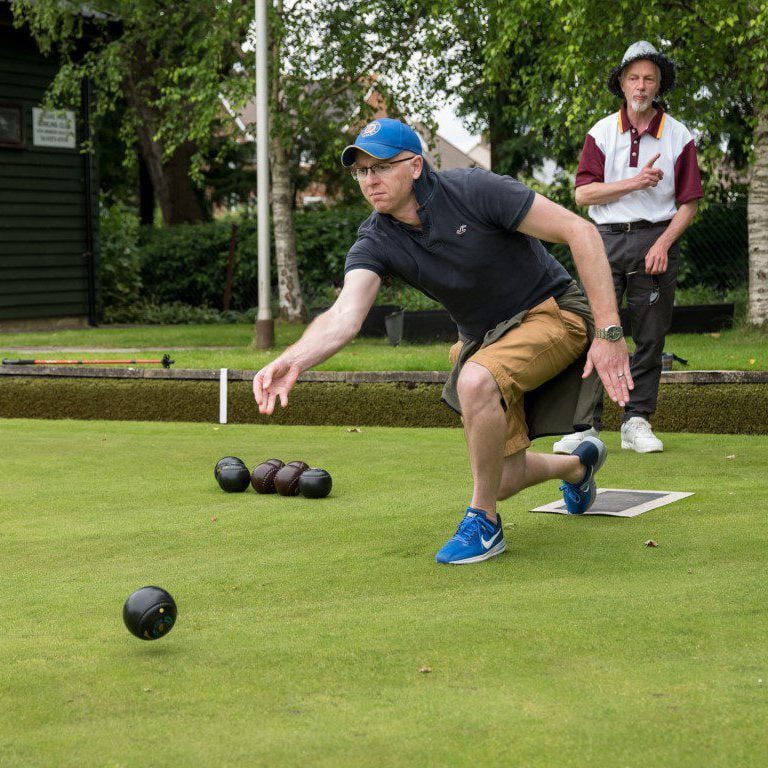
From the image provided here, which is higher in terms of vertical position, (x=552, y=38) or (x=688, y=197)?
(x=552, y=38)

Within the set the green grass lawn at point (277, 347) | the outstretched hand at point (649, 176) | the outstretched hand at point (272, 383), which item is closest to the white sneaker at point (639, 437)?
the outstretched hand at point (649, 176)

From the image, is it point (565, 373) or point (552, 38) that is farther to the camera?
point (552, 38)

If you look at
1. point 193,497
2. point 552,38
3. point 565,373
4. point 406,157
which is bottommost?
point 193,497

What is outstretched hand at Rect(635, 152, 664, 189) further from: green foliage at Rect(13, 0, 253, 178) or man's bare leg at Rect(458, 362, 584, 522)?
green foliage at Rect(13, 0, 253, 178)

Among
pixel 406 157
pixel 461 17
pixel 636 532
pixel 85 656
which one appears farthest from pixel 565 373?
pixel 461 17

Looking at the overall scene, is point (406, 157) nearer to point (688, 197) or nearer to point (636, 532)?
point (636, 532)

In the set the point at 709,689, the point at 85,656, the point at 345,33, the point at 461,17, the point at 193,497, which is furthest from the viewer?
the point at 345,33

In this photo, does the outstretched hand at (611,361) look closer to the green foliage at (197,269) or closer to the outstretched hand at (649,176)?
the outstretched hand at (649,176)

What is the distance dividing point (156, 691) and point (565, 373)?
216cm

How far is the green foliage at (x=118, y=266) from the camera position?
18391mm

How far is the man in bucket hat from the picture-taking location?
20.7ft

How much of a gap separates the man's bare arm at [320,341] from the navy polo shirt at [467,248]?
70 mm

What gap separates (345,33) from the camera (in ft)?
47.7

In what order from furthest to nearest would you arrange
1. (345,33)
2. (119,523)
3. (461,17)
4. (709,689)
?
(345,33) → (461,17) → (119,523) → (709,689)
